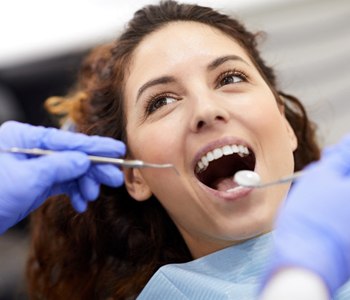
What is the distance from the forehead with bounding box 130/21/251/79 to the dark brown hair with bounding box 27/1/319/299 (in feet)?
0.14

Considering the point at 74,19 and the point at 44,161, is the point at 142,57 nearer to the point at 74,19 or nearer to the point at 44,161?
the point at 44,161

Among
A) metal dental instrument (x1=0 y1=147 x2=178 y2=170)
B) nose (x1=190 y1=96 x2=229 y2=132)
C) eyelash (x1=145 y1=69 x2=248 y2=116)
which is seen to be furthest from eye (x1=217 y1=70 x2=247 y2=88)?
metal dental instrument (x1=0 y1=147 x2=178 y2=170)

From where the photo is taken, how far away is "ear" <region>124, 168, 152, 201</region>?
156 cm

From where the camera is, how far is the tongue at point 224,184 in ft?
5.04

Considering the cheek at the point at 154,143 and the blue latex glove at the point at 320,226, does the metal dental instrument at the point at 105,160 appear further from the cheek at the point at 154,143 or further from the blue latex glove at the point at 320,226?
the blue latex glove at the point at 320,226

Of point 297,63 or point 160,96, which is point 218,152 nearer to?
point 160,96

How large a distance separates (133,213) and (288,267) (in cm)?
97

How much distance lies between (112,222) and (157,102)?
468 mm

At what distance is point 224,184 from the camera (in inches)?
61.2

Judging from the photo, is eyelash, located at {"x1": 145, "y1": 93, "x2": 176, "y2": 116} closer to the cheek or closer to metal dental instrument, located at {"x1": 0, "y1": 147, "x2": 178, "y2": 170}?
the cheek

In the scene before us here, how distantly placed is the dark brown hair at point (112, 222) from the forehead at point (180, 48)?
4 cm

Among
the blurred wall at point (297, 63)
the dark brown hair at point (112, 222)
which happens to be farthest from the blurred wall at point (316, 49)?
the dark brown hair at point (112, 222)

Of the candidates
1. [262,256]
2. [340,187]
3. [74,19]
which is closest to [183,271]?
[262,256]

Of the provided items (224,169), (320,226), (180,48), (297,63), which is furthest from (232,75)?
(297,63)
